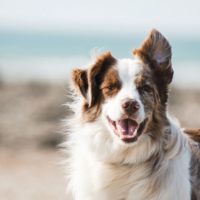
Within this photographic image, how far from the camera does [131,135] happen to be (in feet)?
25.6

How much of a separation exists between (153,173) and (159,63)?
3.54 ft

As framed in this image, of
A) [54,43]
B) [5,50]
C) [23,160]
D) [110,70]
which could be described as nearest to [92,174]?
[110,70]

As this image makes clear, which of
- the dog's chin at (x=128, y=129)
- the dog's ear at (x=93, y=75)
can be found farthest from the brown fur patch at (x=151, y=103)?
the dog's ear at (x=93, y=75)

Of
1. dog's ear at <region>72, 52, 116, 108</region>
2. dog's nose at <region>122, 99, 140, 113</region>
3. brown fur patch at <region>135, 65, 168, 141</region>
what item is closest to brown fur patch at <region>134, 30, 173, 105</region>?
brown fur patch at <region>135, 65, 168, 141</region>

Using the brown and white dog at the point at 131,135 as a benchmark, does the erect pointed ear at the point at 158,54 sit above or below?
above

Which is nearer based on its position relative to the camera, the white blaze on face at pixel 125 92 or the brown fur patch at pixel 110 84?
the white blaze on face at pixel 125 92

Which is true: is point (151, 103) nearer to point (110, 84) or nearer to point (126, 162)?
point (110, 84)

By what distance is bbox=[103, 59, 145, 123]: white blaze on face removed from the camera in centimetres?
765

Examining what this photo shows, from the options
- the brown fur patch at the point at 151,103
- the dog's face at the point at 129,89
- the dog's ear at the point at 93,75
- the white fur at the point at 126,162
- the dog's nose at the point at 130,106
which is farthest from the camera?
the dog's ear at the point at 93,75

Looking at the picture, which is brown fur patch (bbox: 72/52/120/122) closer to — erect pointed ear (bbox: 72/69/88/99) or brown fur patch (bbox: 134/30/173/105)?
erect pointed ear (bbox: 72/69/88/99)

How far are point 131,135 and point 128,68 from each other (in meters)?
0.65

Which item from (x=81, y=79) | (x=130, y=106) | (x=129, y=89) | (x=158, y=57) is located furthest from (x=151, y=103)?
(x=81, y=79)

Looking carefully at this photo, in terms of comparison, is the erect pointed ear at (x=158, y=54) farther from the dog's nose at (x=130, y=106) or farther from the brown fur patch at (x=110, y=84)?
the dog's nose at (x=130, y=106)

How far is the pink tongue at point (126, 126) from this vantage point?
25.4 feet
